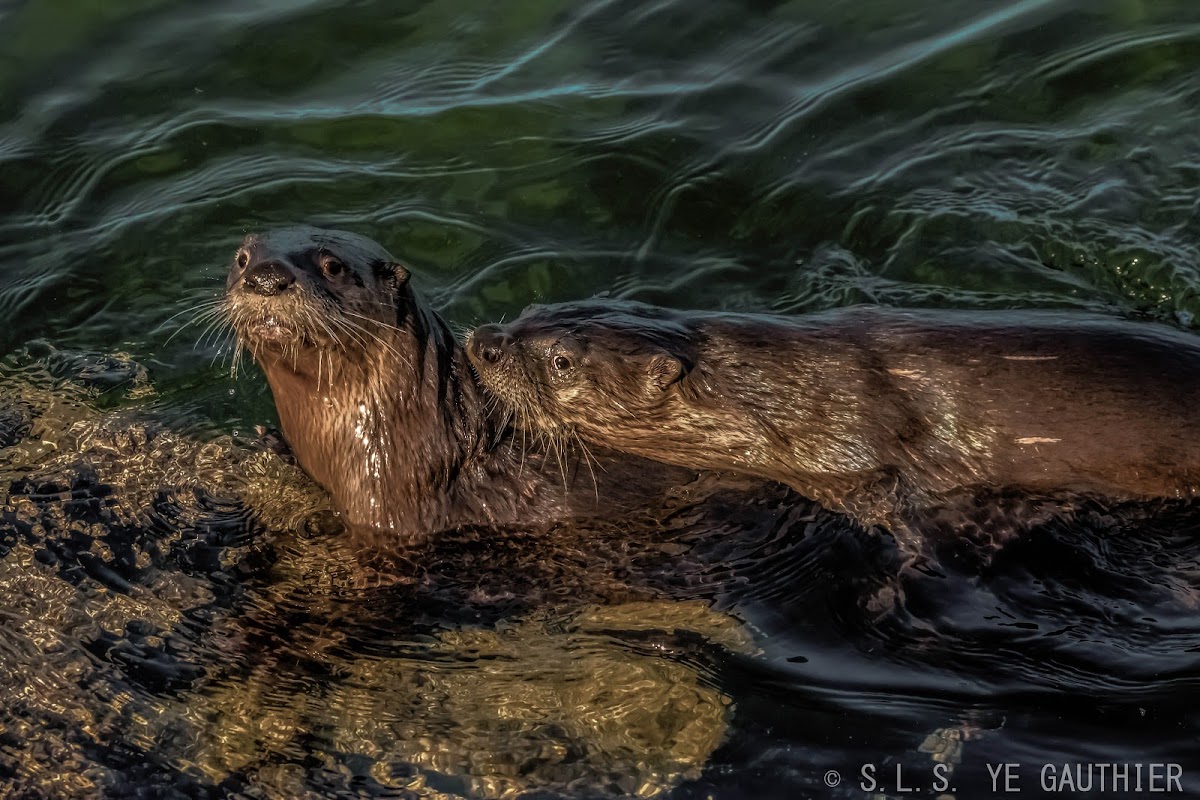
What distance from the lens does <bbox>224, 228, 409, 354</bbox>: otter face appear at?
13.6 ft

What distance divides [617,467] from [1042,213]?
2.35m

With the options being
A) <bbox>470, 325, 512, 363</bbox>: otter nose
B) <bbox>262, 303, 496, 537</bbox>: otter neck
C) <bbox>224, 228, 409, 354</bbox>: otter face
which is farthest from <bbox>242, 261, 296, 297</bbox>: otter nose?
<bbox>470, 325, 512, 363</bbox>: otter nose

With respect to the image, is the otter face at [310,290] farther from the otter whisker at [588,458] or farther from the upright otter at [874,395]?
the otter whisker at [588,458]

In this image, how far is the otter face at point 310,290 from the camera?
13.6 feet

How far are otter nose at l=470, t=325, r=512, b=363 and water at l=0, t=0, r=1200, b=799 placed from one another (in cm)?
61

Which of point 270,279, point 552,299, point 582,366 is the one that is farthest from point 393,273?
point 552,299

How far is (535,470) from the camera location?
4.61 metres

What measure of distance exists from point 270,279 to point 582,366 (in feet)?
3.51

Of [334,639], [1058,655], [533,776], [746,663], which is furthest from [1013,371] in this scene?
[334,639]

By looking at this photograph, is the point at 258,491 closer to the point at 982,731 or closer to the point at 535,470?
the point at 535,470

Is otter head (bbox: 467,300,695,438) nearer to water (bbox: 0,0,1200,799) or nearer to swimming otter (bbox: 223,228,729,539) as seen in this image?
swimming otter (bbox: 223,228,729,539)

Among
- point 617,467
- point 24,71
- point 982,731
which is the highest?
point 24,71

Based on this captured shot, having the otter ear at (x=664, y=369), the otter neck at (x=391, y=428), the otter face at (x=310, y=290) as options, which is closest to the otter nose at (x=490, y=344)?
the otter neck at (x=391, y=428)

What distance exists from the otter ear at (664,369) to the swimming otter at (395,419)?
33 centimetres
